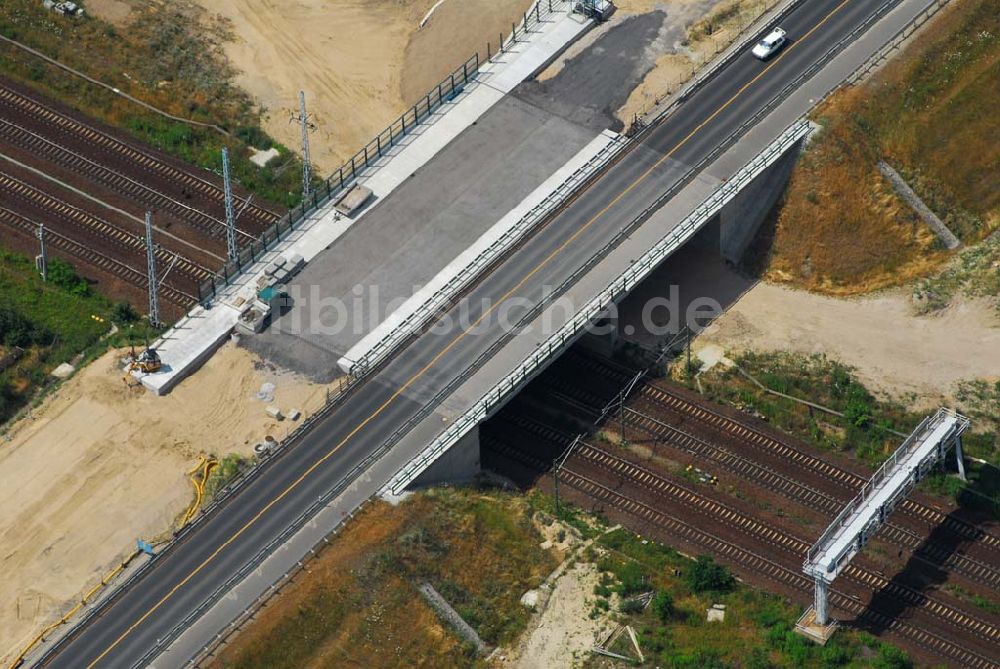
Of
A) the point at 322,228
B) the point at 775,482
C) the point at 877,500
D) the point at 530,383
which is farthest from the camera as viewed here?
the point at 322,228

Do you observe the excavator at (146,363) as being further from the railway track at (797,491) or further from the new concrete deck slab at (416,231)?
the railway track at (797,491)

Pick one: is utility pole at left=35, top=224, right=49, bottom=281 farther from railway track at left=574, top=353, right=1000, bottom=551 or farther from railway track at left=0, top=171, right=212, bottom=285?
railway track at left=574, top=353, right=1000, bottom=551

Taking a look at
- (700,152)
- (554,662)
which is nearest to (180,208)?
(700,152)

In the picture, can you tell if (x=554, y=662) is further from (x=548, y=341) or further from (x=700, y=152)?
(x=700, y=152)

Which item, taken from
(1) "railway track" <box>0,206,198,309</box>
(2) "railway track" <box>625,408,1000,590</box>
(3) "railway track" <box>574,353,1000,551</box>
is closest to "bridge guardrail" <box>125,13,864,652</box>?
(3) "railway track" <box>574,353,1000,551</box>

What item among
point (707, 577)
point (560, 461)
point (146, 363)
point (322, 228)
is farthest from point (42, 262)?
point (707, 577)

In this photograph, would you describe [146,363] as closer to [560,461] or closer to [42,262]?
[42,262]
